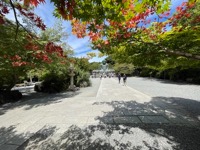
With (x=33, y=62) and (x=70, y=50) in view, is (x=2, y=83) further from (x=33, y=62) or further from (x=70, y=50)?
(x=70, y=50)

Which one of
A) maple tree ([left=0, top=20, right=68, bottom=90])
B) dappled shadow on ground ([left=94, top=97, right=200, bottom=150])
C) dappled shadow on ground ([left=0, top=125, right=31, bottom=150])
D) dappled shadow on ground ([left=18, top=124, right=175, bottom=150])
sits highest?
maple tree ([left=0, top=20, right=68, bottom=90])

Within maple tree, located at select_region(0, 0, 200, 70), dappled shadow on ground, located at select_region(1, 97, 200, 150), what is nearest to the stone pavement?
dappled shadow on ground, located at select_region(1, 97, 200, 150)

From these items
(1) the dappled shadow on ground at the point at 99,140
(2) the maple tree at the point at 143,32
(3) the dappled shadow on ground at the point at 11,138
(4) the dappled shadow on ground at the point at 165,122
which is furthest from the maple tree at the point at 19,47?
(4) the dappled shadow on ground at the point at 165,122

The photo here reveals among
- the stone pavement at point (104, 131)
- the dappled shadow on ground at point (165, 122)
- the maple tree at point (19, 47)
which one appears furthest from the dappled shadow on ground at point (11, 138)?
the dappled shadow on ground at point (165, 122)

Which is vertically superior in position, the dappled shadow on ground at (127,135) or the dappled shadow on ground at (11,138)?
the dappled shadow on ground at (127,135)

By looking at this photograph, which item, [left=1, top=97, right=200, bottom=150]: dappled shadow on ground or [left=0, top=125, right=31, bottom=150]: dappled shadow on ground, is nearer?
[left=1, top=97, right=200, bottom=150]: dappled shadow on ground

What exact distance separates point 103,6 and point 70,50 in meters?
13.4

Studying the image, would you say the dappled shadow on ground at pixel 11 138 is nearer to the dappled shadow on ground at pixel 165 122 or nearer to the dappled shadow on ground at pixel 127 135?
the dappled shadow on ground at pixel 127 135

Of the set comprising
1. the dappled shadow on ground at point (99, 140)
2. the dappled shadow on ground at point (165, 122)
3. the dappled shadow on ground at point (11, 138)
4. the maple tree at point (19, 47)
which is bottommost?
the dappled shadow on ground at point (11, 138)

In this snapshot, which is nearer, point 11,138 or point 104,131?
Answer: point 11,138

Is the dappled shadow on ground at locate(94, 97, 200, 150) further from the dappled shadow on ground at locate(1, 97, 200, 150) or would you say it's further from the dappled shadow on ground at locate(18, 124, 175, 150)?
the dappled shadow on ground at locate(18, 124, 175, 150)

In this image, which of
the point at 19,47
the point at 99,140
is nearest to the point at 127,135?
the point at 99,140

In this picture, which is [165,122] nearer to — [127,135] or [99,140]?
[127,135]

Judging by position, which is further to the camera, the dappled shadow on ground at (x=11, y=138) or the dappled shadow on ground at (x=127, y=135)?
the dappled shadow on ground at (x=11, y=138)
